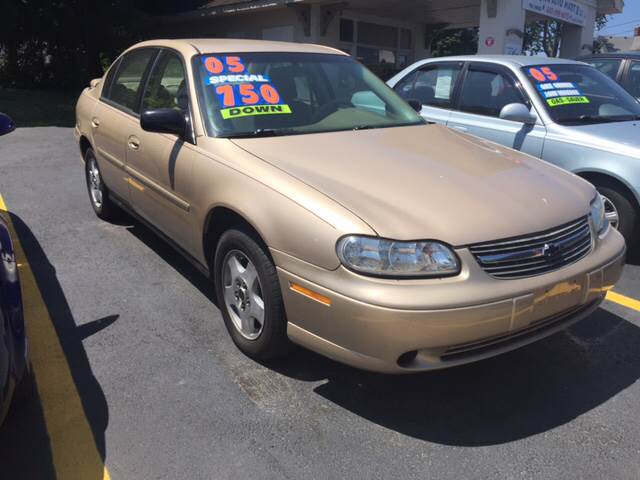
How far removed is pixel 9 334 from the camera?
7.38 feet

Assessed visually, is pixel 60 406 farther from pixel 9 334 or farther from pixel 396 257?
pixel 396 257

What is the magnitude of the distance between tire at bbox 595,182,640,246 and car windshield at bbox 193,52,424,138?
1.72 meters

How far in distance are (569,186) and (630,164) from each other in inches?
66.2

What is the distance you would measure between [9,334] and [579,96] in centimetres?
491

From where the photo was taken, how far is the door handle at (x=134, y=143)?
13.4ft

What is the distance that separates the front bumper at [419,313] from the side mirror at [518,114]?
2493 mm

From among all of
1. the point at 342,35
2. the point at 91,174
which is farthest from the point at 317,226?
the point at 342,35

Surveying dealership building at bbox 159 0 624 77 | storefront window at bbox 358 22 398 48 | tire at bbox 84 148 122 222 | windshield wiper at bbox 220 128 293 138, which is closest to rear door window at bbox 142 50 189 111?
windshield wiper at bbox 220 128 293 138

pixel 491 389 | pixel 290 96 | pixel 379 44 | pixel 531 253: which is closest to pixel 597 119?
pixel 290 96

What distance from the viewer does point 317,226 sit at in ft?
8.34

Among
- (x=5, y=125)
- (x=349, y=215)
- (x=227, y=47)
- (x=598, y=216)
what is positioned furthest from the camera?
(x=227, y=47)

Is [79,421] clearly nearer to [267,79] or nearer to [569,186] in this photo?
[267,79]

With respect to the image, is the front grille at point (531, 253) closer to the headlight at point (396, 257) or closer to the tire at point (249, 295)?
the headlight at point (396, 257)

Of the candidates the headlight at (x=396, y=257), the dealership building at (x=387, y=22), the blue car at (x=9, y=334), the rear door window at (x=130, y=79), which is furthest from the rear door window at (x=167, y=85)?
the dealership building at (x=387, y=22)
